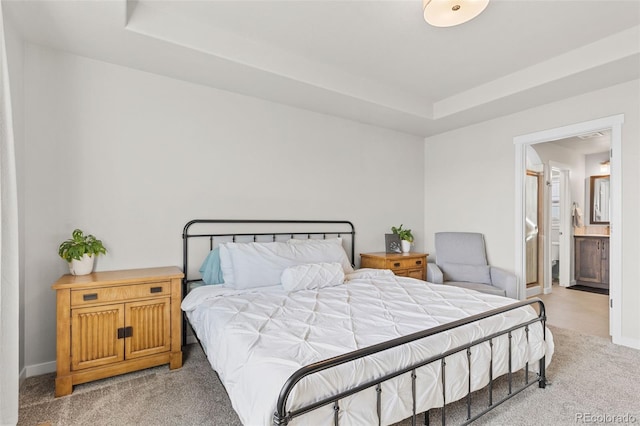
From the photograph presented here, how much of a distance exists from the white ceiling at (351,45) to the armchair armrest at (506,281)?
1.96 meters

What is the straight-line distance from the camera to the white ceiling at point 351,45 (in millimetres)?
2336

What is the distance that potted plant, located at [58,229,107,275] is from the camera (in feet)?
8.00

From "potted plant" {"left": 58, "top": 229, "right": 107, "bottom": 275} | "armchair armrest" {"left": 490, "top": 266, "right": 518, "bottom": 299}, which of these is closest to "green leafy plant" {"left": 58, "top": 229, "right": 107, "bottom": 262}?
"potted plant" {"left": 58, "top": 229, "right": 107, "bottom": 275}

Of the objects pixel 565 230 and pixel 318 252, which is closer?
pixel 318 252

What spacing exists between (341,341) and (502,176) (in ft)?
11.8

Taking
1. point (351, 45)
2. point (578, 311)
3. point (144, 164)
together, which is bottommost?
point (578, 311)

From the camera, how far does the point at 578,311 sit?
4.23 metres

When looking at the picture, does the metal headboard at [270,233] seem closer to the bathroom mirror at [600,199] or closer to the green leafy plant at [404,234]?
the green leafy plant at [404,234]

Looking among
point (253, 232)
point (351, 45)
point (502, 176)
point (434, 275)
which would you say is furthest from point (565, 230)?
point (253, 232)

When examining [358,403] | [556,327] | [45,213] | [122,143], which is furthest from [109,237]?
[556,327]

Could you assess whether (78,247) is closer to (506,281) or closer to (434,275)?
(434,275)

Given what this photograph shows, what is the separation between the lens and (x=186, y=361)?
8.88 feet

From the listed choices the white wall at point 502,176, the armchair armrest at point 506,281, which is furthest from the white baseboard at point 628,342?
the armchair armrest at point 506,281

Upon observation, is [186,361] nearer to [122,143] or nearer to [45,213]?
[45,213]
